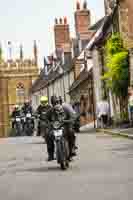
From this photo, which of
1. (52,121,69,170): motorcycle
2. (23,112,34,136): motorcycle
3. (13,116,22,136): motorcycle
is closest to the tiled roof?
(13,116,22,136): motorcycle

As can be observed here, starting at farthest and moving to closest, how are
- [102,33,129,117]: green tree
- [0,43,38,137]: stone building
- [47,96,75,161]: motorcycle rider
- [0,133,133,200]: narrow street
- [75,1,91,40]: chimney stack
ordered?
1. [0,43,38,137]: stone building
2. [75,1,91,40]: chimney stack
3. [102,33,129,117]: green tree
4. [47,96,75,161]: motorcycle rider
5. [0,133,133,200]: narrow street

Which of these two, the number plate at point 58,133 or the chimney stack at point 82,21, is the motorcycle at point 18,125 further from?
the number plate at point 58,133

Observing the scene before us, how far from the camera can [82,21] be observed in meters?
67.5

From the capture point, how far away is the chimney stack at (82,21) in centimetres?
6662

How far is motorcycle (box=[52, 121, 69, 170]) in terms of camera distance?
14539 mm

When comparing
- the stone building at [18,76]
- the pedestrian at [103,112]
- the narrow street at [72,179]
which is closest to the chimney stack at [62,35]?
the stone building at [18,76]

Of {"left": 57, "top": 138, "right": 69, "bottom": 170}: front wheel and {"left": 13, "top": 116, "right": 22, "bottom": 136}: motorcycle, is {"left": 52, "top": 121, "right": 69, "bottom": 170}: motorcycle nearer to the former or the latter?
{"left": 57, "top": 138, "right": 69, "bottom": 170}: front wheel

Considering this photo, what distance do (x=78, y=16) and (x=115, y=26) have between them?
1982cm

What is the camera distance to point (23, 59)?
3807 inches

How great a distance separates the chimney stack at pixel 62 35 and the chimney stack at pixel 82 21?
24.6ft

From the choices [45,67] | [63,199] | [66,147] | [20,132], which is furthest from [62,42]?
[63,199]

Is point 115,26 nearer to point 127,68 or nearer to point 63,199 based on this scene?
point 127,68

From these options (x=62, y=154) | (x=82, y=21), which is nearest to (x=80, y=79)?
(x=82, y=21)

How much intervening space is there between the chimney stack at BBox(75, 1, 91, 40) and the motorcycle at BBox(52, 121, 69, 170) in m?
52.1
